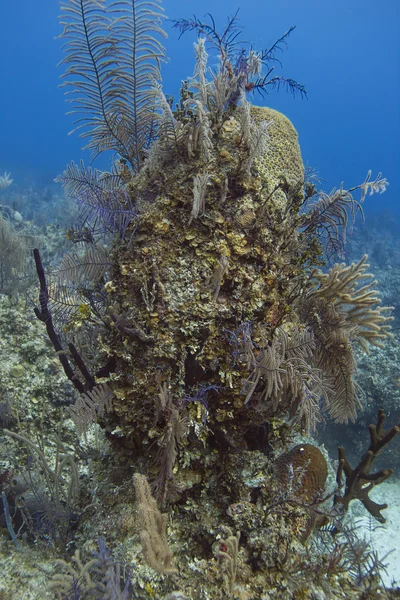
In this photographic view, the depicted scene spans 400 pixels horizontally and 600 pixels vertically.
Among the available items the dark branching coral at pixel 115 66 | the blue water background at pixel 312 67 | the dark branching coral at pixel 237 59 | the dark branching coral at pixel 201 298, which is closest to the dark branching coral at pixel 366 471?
the dark branching coral at pixel 201 298

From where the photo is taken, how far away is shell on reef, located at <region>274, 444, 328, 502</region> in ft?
9.25

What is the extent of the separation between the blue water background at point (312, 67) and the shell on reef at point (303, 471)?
117140 millimetres

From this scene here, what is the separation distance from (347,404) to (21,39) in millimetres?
→ 188615

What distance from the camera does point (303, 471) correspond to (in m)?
2.80

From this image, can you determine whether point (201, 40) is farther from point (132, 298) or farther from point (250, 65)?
point (132, 298)

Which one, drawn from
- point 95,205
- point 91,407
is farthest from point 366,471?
point 95,205

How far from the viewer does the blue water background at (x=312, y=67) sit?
118 m

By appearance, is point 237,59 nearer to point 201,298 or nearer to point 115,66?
point 115,66

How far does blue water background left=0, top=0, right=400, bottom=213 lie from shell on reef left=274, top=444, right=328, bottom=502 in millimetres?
117140

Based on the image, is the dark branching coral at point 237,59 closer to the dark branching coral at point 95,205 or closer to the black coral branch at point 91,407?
the dark branching coral at point 95,205

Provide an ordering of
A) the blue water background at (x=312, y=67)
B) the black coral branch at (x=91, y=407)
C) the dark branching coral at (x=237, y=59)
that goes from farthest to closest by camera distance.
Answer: the blue water background at (x=312, y=67)
the dark branching coral at (x=237, y=59)
the black coral branch at (x=91, y=407)

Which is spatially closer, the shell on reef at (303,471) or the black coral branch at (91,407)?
the black coral branch at (91,407)

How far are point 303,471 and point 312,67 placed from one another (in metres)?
192

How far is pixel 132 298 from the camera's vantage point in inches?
105
